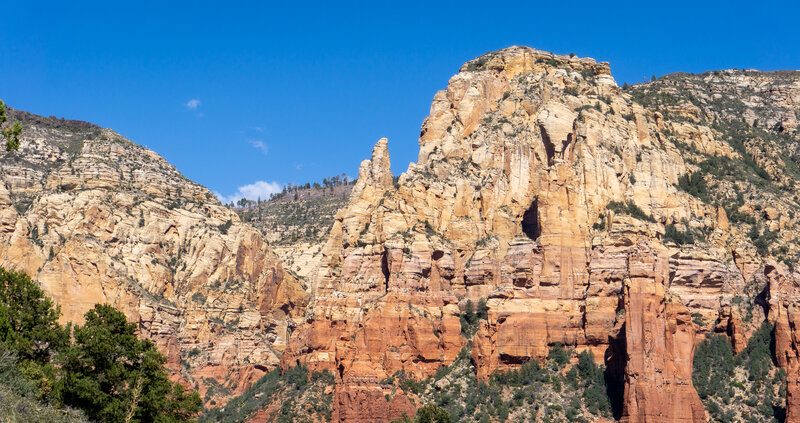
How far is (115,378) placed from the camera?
84.1 metres

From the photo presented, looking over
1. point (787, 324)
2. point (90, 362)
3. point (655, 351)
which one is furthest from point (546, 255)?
point (90, 362)

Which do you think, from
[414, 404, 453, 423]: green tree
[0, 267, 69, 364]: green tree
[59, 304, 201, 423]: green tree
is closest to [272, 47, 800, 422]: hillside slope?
[414, 404, 453, 423]: green tree

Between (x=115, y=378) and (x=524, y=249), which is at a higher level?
(x=524, y=249)

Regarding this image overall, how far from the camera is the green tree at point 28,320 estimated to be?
269 feet

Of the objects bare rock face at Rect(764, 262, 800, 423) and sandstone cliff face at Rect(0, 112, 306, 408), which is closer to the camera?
bare rock face at Rect(764, 262, 800, 423)

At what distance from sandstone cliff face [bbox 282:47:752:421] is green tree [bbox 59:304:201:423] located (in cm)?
4804

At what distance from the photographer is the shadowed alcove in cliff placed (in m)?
147

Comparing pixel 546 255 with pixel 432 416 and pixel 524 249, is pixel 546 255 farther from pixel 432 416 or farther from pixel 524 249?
pixel 432 416

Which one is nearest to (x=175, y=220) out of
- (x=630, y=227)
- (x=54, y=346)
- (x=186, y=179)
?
(x=186, y=179)

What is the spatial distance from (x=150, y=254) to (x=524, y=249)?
49.5 meters

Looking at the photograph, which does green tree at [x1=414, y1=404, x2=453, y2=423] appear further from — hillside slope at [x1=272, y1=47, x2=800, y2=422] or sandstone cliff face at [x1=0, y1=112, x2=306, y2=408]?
sandstone cliff face at [x1=0, y1=112, x2=306, y2=408]

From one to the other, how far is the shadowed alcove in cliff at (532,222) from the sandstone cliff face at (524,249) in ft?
0.87

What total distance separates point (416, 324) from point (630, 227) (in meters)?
26.2

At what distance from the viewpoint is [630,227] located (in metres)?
144
